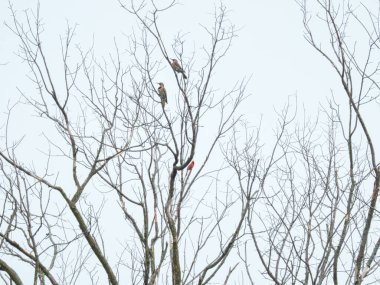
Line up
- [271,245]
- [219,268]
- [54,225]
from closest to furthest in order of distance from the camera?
[219,268] → [54,225] → [271,245]

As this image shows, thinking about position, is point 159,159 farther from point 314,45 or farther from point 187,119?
point 314,45

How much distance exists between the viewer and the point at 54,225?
15.0 ft

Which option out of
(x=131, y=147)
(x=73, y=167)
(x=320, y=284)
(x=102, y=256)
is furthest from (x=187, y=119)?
(x=320, y=284)

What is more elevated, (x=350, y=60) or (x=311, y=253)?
(x=350, y=60)

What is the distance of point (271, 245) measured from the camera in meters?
4.91

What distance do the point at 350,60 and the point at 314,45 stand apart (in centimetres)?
36

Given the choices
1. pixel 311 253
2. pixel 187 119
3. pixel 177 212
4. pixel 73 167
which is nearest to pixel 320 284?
pixel 311 253

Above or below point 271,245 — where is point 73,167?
above

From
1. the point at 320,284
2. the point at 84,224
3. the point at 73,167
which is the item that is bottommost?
the point at 320,284

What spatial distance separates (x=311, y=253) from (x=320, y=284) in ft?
2.02

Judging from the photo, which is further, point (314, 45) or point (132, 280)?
point (132, 280)

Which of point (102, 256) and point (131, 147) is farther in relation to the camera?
point (131, 147)

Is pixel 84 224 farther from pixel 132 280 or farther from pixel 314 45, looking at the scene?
pixel 314 45

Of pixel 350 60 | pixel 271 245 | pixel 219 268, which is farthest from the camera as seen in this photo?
pixel 271 245
